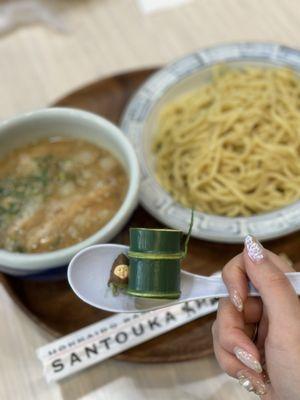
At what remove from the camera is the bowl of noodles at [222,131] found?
1.15 m

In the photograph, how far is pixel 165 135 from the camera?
126 centimetres

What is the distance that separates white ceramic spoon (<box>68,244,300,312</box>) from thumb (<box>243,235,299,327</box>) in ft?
0.29

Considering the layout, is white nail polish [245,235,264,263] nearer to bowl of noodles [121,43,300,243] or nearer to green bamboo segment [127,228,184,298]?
green bamboo segment [127,228,184,298]

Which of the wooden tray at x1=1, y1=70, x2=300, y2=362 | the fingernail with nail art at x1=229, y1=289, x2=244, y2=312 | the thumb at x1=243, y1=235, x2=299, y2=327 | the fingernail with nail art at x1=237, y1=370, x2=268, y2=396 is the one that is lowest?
the wooden tray at x1=1, y1=70, x2=300, y2=362

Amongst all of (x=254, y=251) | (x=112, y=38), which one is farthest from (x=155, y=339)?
A: (x=112, y=38)

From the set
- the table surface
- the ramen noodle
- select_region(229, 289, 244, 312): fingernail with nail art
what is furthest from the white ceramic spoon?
the table surface

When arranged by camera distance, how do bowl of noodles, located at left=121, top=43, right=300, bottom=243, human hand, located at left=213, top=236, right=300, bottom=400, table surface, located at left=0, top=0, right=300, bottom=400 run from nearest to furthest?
human hand, located at left=213, top=236, right=300, bottom=400 < bowl of noodles, located at left=121, top=43, right=300, bottom=243 < table surface, located at left=0, top=0, right=300, bottom=400

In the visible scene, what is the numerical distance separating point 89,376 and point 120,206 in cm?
35

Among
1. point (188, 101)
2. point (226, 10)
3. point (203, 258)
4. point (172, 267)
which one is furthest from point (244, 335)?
point (226, 10)

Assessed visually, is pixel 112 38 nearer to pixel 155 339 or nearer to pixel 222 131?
pixel 222 131

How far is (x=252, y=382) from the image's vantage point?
29.3 inches

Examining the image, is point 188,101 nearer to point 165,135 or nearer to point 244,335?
point 165,135

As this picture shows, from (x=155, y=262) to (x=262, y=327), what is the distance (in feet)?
0.77

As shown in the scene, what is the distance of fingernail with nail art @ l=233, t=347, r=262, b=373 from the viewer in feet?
2.31
